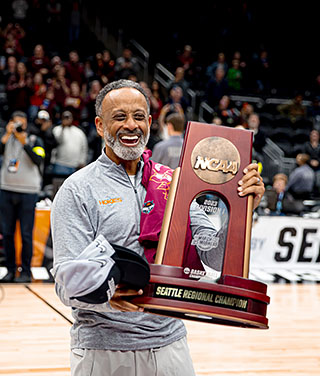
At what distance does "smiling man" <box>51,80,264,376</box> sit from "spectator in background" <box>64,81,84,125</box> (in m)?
8.74

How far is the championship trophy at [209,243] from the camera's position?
1.72m

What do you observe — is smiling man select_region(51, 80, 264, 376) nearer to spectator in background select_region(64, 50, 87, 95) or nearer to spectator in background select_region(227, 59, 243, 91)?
spectator in background select_region(64, 50, 87, 95)

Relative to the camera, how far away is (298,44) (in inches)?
691

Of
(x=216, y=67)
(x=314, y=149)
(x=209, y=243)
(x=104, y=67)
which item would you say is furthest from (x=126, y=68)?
(x=209, y=243)

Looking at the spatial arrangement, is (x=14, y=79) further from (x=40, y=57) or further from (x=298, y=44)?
(x=298, y=44)

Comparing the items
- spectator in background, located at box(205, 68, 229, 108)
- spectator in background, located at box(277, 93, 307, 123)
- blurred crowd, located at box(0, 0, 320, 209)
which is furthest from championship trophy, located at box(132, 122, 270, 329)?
spectator in background, located at box(277, 93, 307, 123)

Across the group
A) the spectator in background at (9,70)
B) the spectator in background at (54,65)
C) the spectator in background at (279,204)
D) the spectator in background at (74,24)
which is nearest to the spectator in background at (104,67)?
the spectator in background at (54,65)

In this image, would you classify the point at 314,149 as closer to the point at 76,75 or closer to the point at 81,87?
the point at 81,87

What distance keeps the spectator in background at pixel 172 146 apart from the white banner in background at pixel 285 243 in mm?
2641

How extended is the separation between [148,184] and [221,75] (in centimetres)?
1172

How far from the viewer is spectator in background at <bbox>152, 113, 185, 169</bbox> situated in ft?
19.1

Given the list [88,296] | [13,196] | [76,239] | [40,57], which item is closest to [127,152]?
[76,239]

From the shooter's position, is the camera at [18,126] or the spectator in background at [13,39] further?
the spectator in background at [13,39]

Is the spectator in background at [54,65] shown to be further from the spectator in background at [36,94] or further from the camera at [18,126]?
the camera at [18,126]
